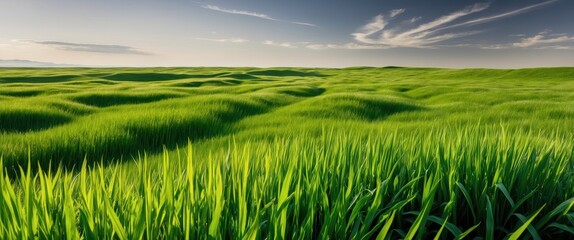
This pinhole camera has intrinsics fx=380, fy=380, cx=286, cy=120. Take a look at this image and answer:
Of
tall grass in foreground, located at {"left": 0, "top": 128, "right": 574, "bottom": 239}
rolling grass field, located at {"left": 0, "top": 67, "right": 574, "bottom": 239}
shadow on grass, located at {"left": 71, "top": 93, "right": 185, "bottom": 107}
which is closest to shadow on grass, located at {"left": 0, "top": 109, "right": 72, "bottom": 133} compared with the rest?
rolling grass field, located at {"left": 0, "top": 67, "right": 574, "bottom": 239}

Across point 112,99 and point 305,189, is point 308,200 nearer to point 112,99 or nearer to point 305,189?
point 305,189

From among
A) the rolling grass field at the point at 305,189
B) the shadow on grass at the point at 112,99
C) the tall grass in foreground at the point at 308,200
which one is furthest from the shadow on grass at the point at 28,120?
the tall grass in foreground at the point at 308,200

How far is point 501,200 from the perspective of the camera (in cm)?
204

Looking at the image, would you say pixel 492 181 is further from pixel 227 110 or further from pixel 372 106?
pixel 372 106

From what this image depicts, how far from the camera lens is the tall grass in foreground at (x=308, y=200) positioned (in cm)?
121

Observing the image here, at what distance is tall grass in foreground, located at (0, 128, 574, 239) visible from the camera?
121 cm

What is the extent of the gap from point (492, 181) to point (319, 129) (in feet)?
14.1

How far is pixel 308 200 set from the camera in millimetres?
1626

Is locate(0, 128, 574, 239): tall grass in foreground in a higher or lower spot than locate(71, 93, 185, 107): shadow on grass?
higher

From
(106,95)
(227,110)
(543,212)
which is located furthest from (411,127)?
(106,95)

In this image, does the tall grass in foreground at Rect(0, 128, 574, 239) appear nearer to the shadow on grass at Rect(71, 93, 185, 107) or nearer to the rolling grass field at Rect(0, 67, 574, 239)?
the rolling grass field at Rect(0, 67, 574, 239)

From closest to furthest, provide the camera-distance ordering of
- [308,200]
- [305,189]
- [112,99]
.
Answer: [308,200], [305,189], [112,99]

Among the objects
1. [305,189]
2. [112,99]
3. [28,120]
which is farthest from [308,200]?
[112,99]

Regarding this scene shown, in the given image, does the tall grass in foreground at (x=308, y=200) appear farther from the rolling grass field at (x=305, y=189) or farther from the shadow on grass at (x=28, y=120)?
the shadow on grass at (x=28, y=120)
